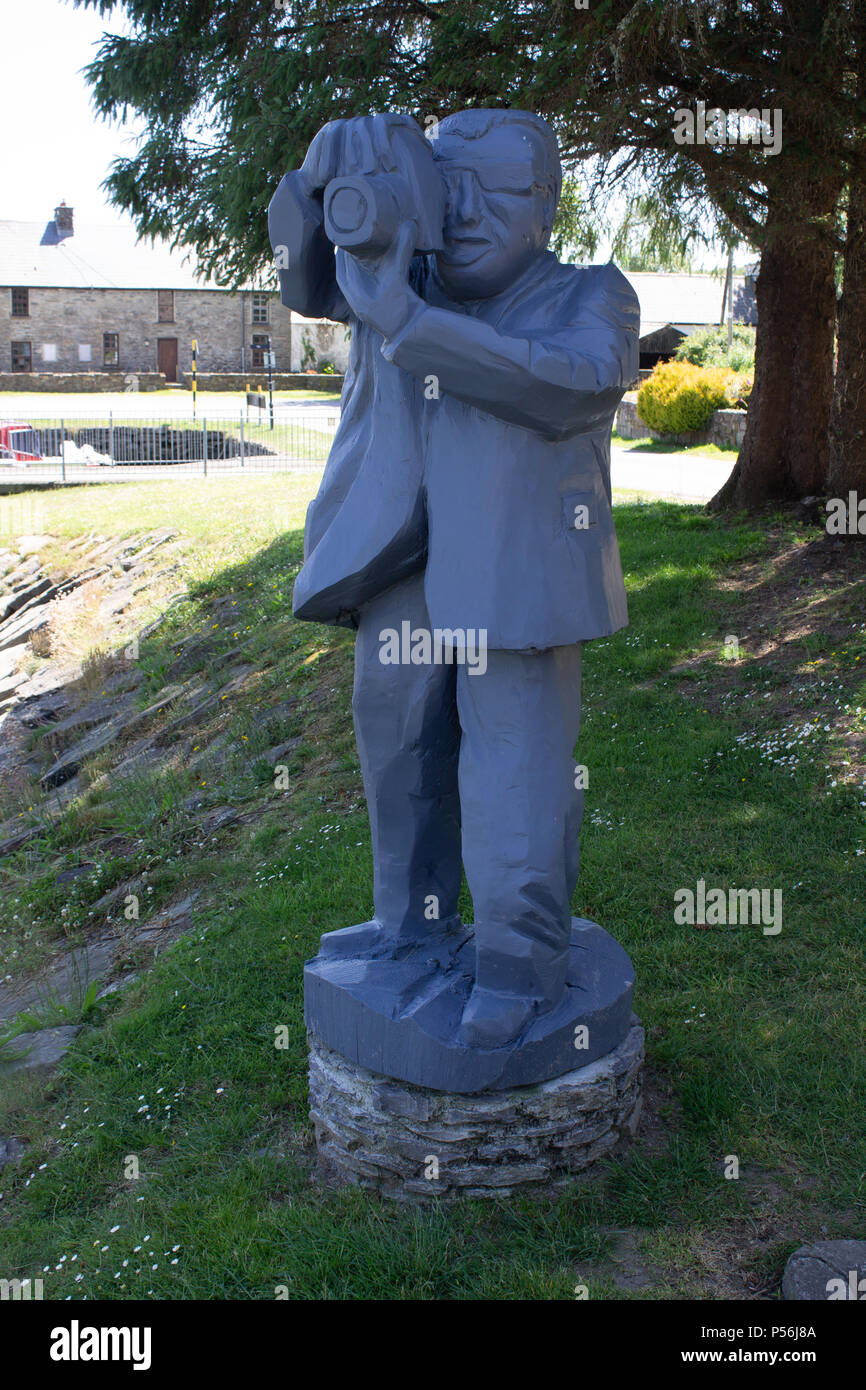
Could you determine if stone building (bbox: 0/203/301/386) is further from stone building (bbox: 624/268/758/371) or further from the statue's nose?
the statue's nose

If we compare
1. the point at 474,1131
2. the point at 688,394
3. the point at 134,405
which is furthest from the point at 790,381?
the point at 134,405

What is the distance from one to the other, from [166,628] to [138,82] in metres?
5.06

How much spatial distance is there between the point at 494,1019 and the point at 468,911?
6.13 feet

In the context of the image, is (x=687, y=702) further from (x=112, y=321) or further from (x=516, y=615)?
(x=112, y=321)

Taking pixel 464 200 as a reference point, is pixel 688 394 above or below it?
above

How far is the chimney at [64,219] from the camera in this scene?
48769 millimetres

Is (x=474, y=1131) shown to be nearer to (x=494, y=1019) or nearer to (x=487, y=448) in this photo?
(x=494, y=1019)

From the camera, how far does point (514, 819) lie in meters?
3.32

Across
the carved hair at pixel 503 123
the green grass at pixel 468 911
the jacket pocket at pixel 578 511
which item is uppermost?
the carved hair at pixel 503 123

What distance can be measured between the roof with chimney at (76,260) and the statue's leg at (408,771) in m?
48.6

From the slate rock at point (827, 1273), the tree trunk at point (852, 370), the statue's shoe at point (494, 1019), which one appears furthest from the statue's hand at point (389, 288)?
the tree trunk at point (852, 370)
